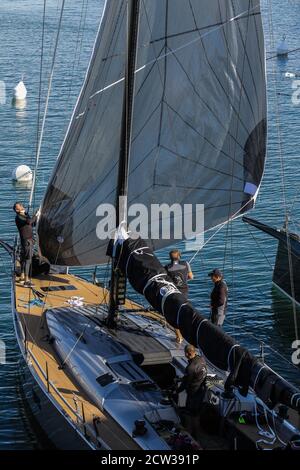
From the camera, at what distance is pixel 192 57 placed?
22.9 m

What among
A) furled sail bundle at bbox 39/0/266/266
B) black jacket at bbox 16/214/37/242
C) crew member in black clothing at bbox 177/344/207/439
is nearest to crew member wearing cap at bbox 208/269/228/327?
furled sail bundle at bbox 39/0/266/266

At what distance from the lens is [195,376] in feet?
62.6

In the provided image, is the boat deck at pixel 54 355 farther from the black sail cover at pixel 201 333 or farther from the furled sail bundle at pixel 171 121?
the black sail cover at pixel 201 333

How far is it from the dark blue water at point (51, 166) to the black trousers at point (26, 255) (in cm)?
249

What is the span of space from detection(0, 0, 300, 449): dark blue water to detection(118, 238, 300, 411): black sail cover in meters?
3.51

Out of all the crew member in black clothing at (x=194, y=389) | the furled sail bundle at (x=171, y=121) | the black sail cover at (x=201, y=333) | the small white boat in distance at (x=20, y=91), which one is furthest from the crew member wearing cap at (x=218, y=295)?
the small white boat in distance at (x=20, y=91)

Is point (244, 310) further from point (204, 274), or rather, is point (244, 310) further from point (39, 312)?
point (39, 312)

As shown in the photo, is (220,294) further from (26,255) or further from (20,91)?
(20,91)

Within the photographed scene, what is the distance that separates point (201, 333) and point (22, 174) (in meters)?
27.9

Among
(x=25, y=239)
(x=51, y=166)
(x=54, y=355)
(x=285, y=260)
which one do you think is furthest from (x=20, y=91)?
(x=54, y=355)

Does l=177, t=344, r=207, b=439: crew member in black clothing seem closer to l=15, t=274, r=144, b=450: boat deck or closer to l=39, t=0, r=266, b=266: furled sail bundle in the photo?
l=15, t=274, r=144, b=450: boat deck

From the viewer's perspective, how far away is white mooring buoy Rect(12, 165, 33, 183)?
1762 inches

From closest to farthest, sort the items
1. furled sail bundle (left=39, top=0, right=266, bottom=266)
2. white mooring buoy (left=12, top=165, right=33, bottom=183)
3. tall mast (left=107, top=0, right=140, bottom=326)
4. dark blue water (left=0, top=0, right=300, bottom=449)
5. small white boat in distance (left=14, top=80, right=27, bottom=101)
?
tall mast (left=107, top=0, right=140, bottom=326) < furled sail bundle (left=39, top=0, right=266, bottom=266) < dark blue water (left=0, top=0, right=300, bottom=449) < white mooring buoy (left=12, top=165, right=33, bottom=183) < small white boat in distance (left=14, top=80, right=27, bottom=101)

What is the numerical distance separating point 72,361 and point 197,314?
435cm
